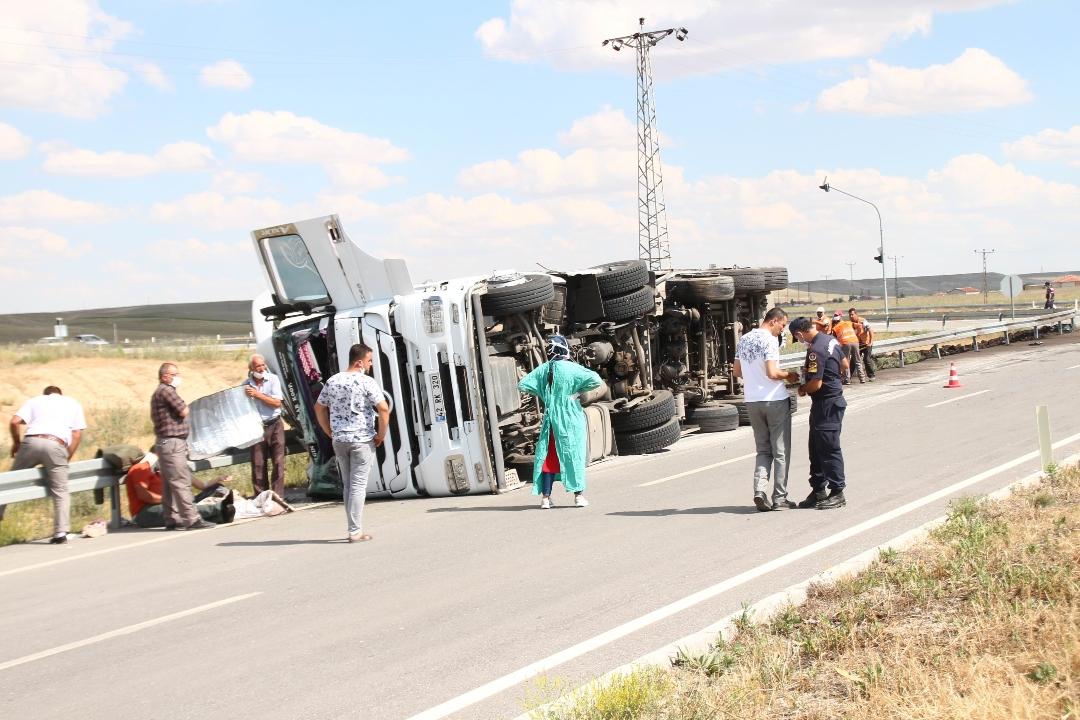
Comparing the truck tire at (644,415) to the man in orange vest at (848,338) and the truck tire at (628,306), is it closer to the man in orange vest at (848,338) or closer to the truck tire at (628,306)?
the truck tire at (628,306)

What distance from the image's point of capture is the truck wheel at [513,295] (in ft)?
44.7

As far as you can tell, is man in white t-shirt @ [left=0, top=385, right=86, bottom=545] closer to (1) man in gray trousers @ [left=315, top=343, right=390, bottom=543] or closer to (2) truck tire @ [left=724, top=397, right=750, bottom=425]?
(1) man in gray trousers @ [left=315, top=343, right=390, bottom=543]

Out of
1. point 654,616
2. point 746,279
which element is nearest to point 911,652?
point 654,616

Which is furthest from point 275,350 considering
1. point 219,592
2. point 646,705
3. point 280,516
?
point 646,705

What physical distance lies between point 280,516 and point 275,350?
2.25 meters

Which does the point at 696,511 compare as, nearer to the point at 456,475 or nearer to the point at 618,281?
the point at 456,475

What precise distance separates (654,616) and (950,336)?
28633 millimetres

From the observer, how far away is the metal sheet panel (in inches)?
534

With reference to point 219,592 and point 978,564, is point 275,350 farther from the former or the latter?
point 978,564

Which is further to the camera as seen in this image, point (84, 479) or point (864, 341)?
point (864, 341)

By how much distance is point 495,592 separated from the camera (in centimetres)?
792

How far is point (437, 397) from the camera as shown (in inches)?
514

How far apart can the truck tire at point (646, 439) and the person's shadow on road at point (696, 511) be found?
4814mm

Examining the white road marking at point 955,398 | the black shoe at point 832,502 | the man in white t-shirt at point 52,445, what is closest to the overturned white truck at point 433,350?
the man in white t-shirt at point 52,445
